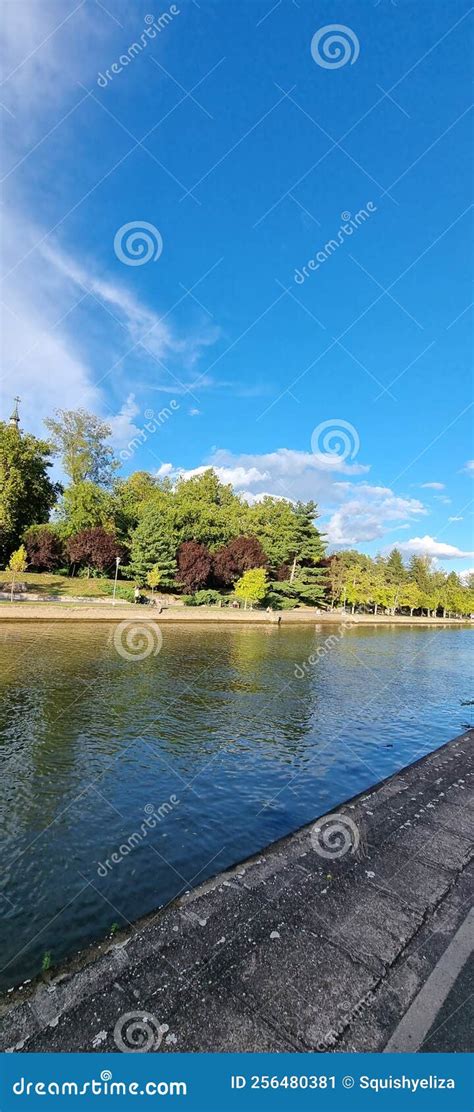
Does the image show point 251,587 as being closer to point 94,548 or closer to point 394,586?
point 94,548

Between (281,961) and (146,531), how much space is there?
1882 inches

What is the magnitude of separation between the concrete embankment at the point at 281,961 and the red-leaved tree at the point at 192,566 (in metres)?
45.3

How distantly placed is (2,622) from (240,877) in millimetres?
25939

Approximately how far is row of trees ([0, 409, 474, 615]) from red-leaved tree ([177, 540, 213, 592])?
11cm

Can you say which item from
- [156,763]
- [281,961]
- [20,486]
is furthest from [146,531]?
[281,961]

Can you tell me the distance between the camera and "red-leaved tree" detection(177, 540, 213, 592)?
51.1 m

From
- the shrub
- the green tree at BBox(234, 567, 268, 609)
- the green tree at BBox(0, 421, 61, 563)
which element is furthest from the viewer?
the green tree at BBox(234, 567, 268, 609)

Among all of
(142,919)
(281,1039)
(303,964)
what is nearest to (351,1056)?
(281,1039)

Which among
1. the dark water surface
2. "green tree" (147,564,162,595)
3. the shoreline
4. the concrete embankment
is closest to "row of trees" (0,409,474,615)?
"green tree" (147,564,162,595)

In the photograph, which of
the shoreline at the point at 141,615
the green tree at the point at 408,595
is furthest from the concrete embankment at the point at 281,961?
the green tree at the point at 408,595

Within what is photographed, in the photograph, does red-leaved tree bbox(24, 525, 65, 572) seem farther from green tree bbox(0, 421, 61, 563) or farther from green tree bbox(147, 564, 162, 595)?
green tree bbox(147, 564, 162, 595)

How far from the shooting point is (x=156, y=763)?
32.2ft

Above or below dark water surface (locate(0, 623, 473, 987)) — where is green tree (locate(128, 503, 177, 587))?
above

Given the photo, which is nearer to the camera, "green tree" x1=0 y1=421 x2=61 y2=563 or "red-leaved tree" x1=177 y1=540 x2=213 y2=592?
"green tree" x1=0 y1=421 x2=61 y2=563
